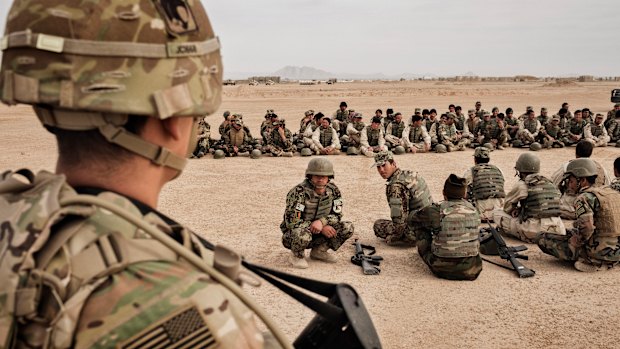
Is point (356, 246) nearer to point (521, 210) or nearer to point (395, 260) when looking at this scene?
point (395, 260)

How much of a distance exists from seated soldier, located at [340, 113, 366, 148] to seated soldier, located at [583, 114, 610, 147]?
25.1 ft

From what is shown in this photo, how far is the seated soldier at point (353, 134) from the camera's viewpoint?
1747 cm

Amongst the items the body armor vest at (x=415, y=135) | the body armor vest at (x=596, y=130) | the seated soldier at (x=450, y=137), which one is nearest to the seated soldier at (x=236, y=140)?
the body armor vest at (x=415, y=135)

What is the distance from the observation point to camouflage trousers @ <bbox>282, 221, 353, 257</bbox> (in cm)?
708

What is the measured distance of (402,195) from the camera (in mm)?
7848

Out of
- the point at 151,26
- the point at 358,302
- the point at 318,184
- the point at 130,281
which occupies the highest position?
the point at 151,26

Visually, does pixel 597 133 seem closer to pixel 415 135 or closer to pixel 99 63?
pixel 415 135

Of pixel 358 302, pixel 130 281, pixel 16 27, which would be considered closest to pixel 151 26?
pixel 16 27

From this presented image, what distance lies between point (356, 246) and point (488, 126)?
12.4 metres

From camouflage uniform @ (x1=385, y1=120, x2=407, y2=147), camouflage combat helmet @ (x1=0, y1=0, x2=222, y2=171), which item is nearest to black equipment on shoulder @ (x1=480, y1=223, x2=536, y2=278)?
camouflage combat helmet @ (x1=0, y1=0, x2=222, y2=171)

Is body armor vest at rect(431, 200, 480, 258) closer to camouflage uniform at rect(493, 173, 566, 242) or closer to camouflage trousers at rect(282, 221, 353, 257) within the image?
camouflage trousers at rect(282, 221, 353, 257)

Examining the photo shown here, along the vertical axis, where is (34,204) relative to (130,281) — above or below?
above

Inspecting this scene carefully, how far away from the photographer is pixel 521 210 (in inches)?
332

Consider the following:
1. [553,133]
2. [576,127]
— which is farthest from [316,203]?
[576,127]
